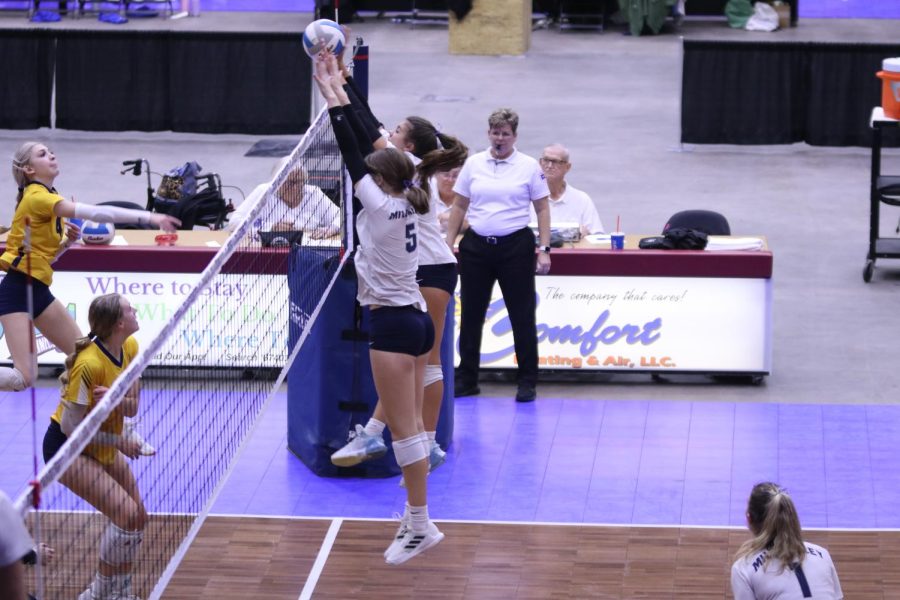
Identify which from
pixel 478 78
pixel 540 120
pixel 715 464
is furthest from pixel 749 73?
pixel 715 464

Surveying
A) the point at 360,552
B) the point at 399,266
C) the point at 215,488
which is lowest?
the point at 360,552

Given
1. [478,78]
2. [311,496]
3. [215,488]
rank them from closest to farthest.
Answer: [215,488]
[311,496]
[478,78]

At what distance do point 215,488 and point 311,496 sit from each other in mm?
2201

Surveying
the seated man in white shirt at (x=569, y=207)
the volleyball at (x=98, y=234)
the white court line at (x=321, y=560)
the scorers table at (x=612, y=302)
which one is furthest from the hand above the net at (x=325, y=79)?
the seated man in white shirt at (x=569, y=207)

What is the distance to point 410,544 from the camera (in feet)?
27.7

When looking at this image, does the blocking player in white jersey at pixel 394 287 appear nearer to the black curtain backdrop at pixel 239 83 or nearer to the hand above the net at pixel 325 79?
the hand above the net at pixel 325 79

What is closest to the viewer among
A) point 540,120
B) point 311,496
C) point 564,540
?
point 564,540

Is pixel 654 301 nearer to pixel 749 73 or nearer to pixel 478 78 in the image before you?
pixel 749 73

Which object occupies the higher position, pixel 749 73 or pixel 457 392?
pixel 749 73

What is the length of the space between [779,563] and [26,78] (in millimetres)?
16816

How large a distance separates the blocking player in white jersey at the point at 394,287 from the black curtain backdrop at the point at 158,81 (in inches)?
519

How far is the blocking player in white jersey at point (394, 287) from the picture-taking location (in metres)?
7.91

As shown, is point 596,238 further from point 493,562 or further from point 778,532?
point 778,532

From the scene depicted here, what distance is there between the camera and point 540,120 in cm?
2216
